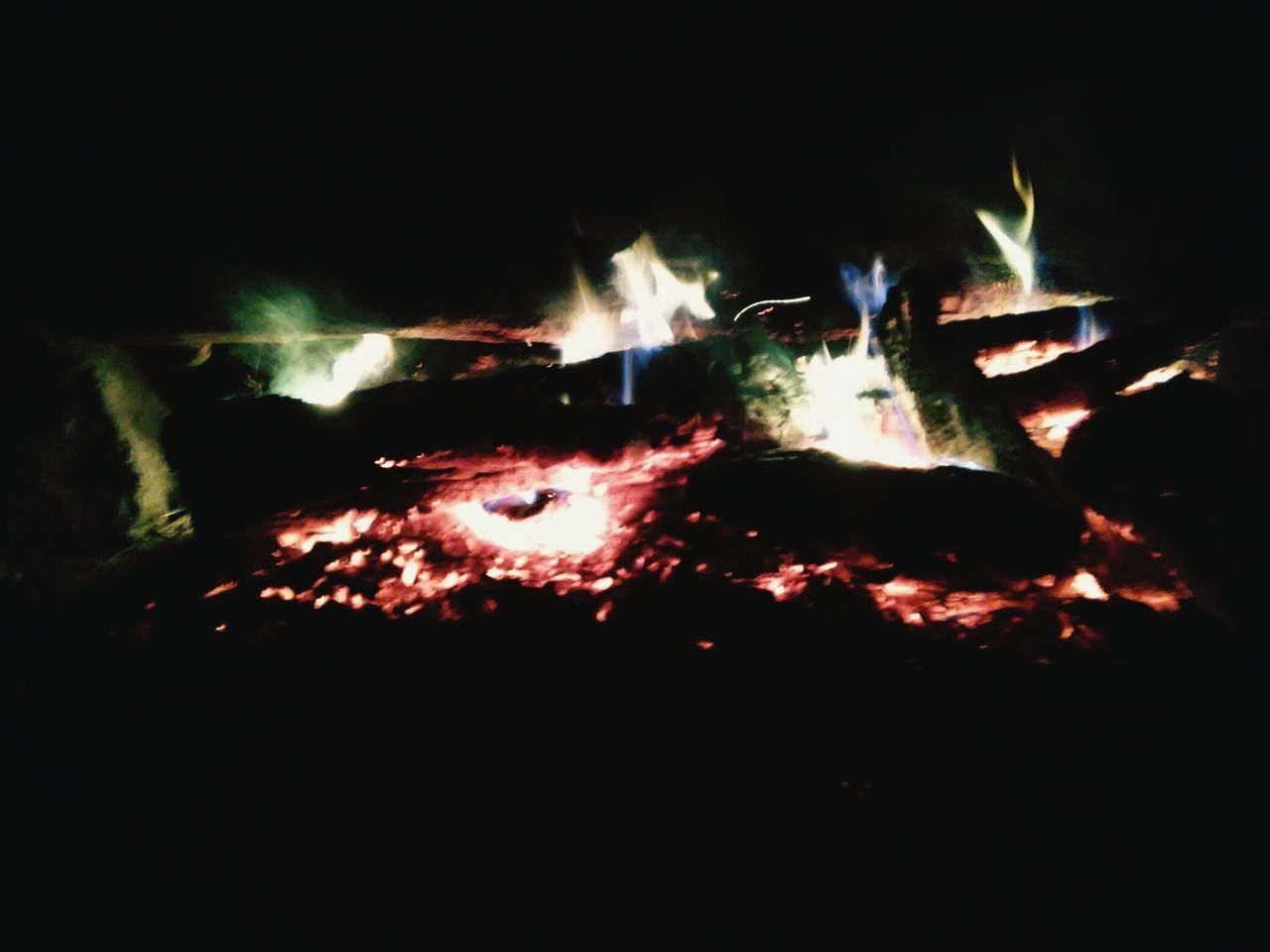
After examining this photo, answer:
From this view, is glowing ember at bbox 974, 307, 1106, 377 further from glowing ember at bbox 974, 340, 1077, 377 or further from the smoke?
the smoke

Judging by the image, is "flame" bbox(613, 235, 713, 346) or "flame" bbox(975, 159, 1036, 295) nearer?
"flame" bbox(975, 159, 1036, 295)

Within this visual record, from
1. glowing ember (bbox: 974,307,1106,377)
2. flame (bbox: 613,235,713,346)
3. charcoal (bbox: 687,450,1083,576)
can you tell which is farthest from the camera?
flame (bbox: 613,235,713,346)

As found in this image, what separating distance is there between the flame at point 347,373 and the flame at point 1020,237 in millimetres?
8905

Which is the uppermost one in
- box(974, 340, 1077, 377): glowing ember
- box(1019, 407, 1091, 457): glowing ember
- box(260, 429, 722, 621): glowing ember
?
box(974, 340, 1077, 377): glowing ember

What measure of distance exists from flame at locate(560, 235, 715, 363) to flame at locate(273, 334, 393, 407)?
3165 millimetres

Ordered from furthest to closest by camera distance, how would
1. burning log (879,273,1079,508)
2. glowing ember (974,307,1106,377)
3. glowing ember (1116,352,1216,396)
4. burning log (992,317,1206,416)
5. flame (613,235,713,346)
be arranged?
flame (613,235,713,346) < glowing ember (974,307,1106,377) < glowing ember (1116,352,1216,396) < burning log (992,317,1206,416) < burning log (879,273,1079,508)

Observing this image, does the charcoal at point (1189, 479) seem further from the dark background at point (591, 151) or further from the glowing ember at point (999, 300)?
the glowing ember at point (999, 300)

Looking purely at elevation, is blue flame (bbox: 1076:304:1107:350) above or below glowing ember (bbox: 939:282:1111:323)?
below

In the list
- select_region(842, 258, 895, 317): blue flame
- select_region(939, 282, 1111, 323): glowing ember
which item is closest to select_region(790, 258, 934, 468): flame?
select_region(842, 258, 895, 317): blue flame

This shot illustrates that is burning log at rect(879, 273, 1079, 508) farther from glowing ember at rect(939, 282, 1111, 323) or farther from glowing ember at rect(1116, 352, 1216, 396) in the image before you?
glowing ember at rect(1116, 352, 1216, 396)

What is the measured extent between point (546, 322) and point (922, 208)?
511 cm

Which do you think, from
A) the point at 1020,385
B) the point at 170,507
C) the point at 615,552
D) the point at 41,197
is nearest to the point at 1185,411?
the point at 1020,385

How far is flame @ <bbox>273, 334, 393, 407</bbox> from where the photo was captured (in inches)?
345

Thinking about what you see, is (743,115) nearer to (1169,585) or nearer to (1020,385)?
(1020,385)
